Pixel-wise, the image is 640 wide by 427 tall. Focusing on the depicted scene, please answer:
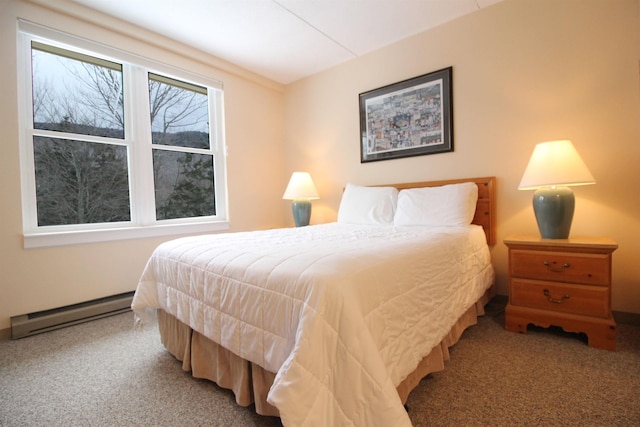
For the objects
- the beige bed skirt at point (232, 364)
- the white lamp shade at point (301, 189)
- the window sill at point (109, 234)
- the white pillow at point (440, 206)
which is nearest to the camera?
the beige bed skirt at point (232, 364)

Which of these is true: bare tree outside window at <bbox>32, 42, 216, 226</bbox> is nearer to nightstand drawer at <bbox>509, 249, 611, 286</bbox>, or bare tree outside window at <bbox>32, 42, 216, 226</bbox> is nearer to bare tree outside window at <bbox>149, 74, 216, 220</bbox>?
bare tree outside window at <bbox>149, 74, 216, 220</bbox>

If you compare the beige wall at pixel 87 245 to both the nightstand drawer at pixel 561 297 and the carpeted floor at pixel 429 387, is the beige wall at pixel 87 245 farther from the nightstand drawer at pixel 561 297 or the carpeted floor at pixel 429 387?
the nightstand drawer at pixel 561 297

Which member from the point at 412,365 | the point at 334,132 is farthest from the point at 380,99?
the point at 412,365

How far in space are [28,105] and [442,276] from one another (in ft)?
10.1

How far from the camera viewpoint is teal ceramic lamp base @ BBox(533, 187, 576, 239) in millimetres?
1816

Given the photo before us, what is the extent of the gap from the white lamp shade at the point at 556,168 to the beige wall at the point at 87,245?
111 inches

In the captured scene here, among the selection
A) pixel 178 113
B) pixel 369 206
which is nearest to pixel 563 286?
pixel 369 206

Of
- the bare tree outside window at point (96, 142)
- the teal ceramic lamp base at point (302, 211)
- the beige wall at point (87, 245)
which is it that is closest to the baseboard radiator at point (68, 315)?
the beige wall at point (87, 245)

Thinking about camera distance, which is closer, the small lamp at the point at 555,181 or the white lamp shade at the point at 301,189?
the small lamp at the point at 555,181

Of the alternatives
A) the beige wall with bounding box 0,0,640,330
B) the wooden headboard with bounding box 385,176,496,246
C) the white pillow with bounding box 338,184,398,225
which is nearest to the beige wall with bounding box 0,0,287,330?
the beige wall with bounding box 0,0,640,330

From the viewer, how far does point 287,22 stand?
→ 8.32 ft

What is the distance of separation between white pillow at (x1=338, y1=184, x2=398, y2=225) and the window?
57.9 inches

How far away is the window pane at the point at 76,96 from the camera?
226 centimetres

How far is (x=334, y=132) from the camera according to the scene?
342cm
